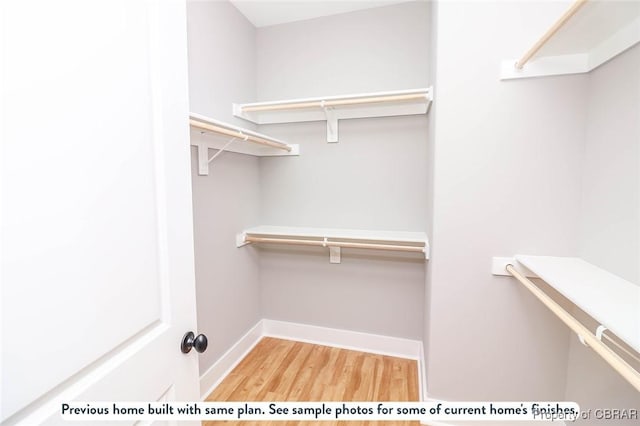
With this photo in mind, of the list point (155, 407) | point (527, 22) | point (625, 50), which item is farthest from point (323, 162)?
point (155, 407)

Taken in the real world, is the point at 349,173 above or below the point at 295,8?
below

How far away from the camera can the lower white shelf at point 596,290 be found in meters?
0.73

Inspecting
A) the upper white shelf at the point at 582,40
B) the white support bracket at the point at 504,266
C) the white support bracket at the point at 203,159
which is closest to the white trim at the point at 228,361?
the white support bracket at the point at 203,159

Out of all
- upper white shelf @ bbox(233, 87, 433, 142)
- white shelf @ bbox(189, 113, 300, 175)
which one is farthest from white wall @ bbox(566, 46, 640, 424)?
white shelf @ bbox(189, 113, 300, 175)

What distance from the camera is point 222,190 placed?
1962mm

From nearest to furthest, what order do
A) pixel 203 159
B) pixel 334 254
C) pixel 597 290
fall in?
pixel 597 290 < pixel 203 159 < pixel 334 254

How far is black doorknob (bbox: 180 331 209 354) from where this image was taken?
30.4 inches

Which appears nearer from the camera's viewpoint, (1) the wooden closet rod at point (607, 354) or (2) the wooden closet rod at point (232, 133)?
(1) the wooden closet rod at point (607, 354)

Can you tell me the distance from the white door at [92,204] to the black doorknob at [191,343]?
15mm

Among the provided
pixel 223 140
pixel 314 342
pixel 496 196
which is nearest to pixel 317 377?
pixel 314 342

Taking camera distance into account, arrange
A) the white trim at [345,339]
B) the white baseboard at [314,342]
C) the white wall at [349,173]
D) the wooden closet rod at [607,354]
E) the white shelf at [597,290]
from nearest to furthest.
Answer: the wooden closet rod at [607,354] < the white shelf at [597,290] < the white baseboard at [314,342] < the white wall at [349,173] < the white trim at [345,339]

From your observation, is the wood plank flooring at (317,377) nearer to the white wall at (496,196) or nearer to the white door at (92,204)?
the white wall at (496,196)

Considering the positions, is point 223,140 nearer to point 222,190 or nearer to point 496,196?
point 222,190

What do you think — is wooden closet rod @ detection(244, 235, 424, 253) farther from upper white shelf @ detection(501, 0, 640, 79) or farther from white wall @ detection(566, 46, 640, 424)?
upper white shelf @ detection(501, 0, 640, 79)
